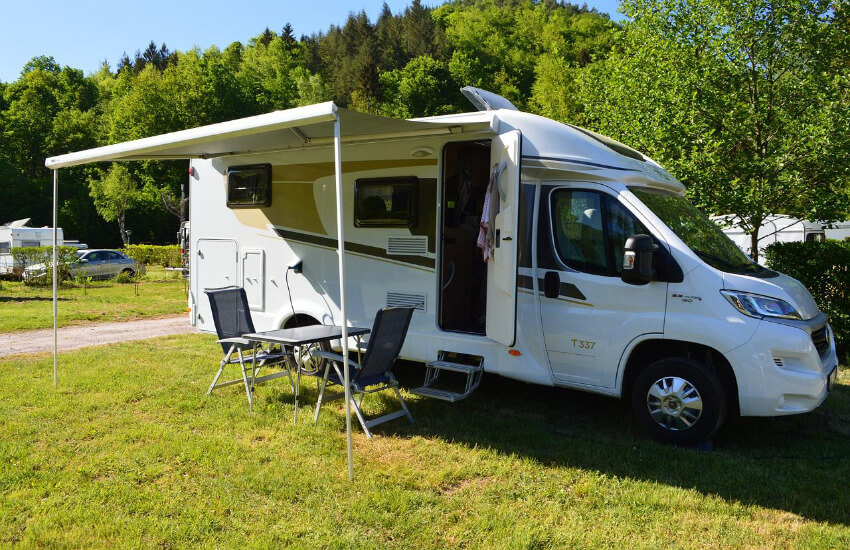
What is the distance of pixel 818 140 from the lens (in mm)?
7340

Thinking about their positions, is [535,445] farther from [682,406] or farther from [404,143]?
[404,143]

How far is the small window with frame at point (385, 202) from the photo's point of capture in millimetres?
5809

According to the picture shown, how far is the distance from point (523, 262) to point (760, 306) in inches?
69.9

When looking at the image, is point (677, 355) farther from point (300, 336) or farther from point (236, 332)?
point (236, 332)

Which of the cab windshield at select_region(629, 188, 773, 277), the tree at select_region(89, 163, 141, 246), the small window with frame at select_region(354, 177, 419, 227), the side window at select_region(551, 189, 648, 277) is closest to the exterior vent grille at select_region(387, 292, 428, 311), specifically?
the small window with frame at select_region(354, 177, 419, 227)

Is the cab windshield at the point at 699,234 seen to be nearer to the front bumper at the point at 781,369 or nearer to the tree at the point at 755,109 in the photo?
the front bumper at the point at 781,369

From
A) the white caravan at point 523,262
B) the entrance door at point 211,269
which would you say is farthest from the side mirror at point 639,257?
the entrance door at point 211,269

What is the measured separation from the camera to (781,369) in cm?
441

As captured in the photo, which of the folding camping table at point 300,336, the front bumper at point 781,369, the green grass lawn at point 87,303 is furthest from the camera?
the green grass lawn at point 87,303

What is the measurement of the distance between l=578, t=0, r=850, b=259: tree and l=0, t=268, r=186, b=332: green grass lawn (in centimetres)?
979

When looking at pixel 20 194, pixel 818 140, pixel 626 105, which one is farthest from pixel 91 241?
pixel 818 140

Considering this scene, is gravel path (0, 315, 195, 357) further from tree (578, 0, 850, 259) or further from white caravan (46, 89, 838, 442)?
tree (578, 0, 850, 259)

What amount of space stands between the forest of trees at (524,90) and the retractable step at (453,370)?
4.12 metres

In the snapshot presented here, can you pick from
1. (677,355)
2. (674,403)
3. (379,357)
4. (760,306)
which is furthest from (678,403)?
(379,357)
